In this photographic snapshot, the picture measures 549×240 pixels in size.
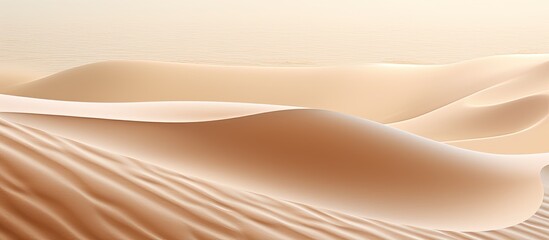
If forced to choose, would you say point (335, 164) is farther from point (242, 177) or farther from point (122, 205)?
point (122, 205)

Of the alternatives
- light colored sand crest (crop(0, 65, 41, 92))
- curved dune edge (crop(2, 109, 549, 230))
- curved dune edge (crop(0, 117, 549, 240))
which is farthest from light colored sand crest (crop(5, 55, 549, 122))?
curved dune edge (crop(0, 117, 549, 240))

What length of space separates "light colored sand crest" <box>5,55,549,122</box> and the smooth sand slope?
2406 mm

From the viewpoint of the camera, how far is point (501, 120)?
11.3 metres

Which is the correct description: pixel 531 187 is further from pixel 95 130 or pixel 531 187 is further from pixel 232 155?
pixel 95 130

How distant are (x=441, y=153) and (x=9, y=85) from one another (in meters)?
21.0

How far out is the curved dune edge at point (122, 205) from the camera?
2844 mm

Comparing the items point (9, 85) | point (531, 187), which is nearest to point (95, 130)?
point (531, 187)

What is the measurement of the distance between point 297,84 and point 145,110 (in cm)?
1389

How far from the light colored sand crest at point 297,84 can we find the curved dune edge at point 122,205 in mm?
12947

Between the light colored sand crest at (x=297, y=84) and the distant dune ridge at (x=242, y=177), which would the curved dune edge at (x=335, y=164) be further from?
the light colored sand crest at (x=297, y=84)

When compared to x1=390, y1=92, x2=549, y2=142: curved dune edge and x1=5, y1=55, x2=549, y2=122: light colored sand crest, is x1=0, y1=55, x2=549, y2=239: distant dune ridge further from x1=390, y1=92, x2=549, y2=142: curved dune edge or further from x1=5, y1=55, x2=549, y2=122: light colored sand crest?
x1=5, y1=55, x2=549, y2=122: light colored sand crest

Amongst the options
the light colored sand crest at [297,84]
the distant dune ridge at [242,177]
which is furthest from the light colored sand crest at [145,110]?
the light colored sand crest at [297,84]

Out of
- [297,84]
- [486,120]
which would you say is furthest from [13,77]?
[486,120]

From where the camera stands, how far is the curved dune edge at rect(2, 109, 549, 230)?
433cm
